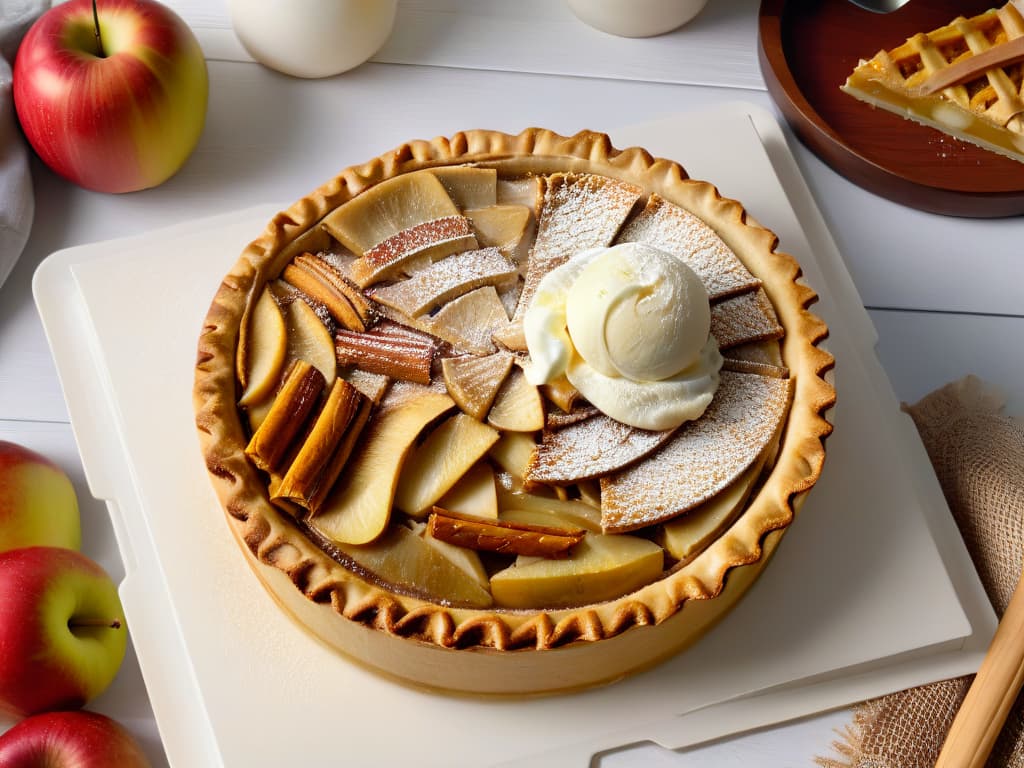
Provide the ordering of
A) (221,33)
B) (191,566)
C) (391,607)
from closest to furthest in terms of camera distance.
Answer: (391,607)
(191,566)
(221,33)

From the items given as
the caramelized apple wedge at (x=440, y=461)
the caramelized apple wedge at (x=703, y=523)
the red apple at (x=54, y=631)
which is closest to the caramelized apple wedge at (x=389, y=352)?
the caramelized apple wedge at (x=440, y=461)

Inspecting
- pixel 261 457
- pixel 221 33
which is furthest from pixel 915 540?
pixel 221 33

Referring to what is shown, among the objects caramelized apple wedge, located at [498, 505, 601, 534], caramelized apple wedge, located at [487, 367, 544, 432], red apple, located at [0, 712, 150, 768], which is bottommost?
red apple, located at [0, 712, 150, 768]

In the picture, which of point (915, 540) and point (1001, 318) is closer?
point (915, 540)

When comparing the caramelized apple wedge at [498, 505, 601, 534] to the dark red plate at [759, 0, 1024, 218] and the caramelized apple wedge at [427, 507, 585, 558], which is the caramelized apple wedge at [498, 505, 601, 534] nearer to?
the caramelized apple wedge at [427, 507, 585, 558]

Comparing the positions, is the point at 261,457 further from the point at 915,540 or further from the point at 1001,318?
the point at 1001,318

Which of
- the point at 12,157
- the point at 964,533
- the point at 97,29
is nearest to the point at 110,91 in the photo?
the point at 97,29

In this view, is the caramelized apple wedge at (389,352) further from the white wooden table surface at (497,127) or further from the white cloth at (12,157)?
the white cloth at (12,157)

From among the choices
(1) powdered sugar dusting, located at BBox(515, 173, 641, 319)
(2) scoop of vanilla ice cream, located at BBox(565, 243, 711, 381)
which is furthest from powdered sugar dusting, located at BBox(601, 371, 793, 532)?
(1) powdered sugar dusting, located at BBox(515, 173, 641, 319)
